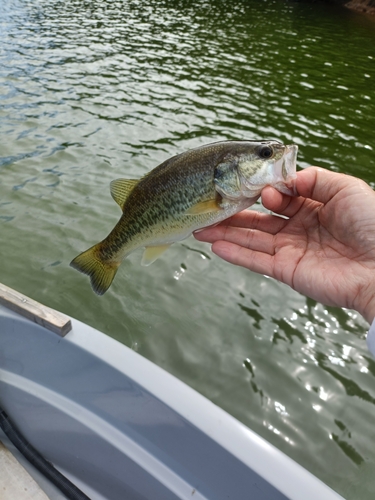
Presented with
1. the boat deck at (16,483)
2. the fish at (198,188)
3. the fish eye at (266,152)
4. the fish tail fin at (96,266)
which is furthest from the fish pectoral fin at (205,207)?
the boat deck at (16,483)

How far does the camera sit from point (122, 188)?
3143 mm

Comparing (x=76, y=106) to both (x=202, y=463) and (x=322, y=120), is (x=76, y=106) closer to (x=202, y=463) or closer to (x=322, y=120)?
(x=322, y=120)

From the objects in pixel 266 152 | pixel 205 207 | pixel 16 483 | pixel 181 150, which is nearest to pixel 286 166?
pixel 266 152

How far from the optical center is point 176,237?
3.07 meters

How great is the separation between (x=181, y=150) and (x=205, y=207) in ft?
23.1

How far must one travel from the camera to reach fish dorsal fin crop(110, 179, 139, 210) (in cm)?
311

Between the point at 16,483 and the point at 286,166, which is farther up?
the point at 286,166

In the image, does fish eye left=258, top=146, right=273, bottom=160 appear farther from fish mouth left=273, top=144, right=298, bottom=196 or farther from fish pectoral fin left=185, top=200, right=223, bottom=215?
fish pectoral fin left=185, top=200, right=223, bottom=215

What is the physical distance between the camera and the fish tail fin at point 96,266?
10.8 feet

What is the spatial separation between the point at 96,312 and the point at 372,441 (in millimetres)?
3616

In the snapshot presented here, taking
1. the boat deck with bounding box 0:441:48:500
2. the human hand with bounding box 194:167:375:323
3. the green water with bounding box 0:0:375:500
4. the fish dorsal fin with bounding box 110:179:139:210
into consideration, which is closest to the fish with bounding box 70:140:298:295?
the fish dorsal fin with bounding box 110:179:139:210

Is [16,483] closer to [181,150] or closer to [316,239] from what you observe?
[316,239]

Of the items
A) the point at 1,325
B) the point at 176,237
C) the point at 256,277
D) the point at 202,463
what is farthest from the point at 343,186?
the point at 256,277

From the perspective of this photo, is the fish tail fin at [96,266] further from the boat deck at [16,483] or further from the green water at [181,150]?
the green water at [181,150]
